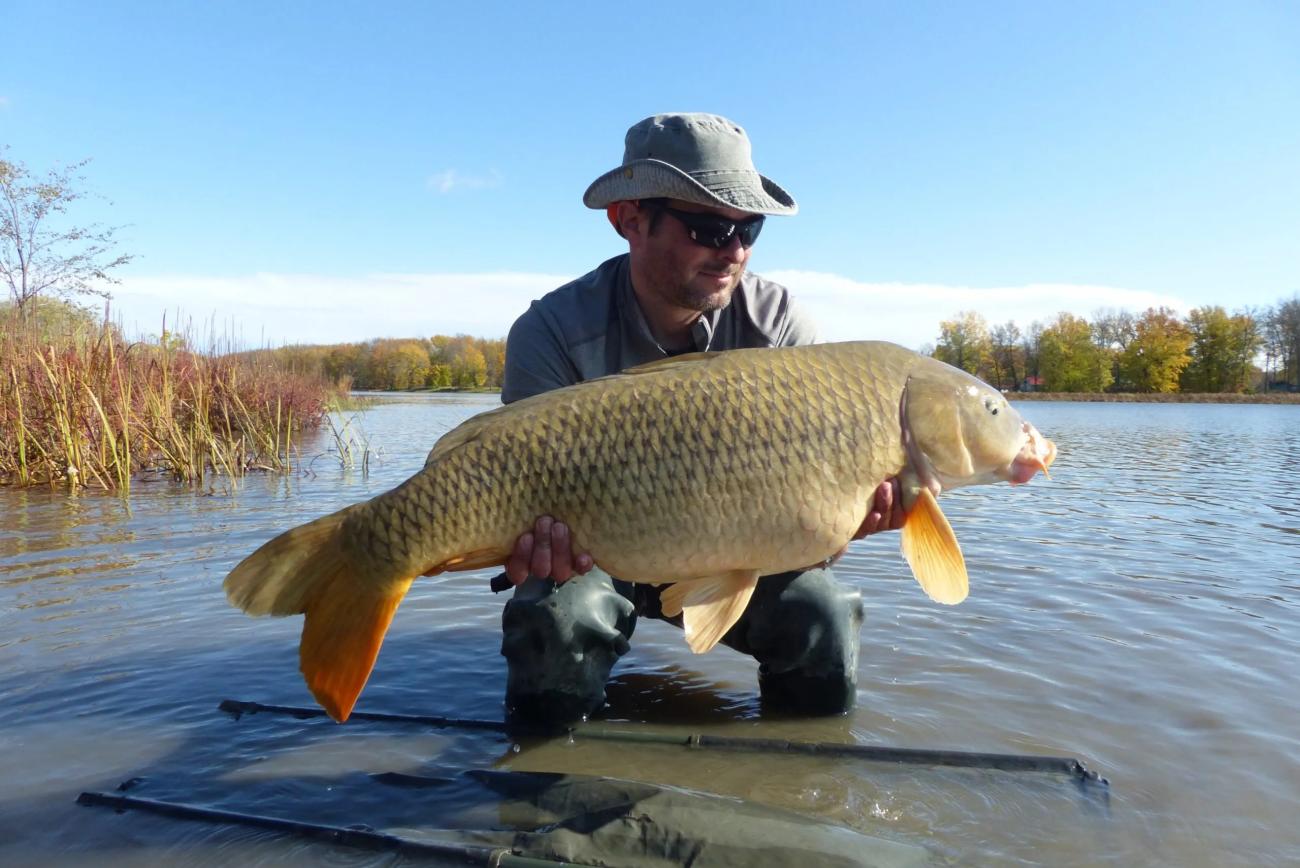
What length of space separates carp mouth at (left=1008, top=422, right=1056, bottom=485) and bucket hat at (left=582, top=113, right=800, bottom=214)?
3.07 feet

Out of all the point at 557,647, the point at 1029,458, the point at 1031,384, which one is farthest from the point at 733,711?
the point at 1031,384

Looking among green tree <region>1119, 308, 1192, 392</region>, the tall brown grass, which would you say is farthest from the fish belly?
green tree <region>1119, 308, 1192, 392</region>

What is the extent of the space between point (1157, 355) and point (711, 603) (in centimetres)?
5541

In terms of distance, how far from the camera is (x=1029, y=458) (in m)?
2.12

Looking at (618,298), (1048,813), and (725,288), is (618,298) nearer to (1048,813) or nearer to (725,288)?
(725,288)

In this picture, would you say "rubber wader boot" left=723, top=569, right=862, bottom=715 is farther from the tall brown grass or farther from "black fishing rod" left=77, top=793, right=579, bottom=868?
the tall brown grass

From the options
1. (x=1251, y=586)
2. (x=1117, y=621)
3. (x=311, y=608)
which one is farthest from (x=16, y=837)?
(x=1251, y=586)

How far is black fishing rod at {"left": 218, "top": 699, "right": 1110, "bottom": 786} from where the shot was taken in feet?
6.84

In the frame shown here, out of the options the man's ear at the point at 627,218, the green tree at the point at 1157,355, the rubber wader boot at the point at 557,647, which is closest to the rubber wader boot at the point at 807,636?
the rubber wader boot at the point at 557,647

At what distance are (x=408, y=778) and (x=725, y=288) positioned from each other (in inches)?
62.3

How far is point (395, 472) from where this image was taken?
9.46 meters

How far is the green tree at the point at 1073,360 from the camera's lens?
51.6 m

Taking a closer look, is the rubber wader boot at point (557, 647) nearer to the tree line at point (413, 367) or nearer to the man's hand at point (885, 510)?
the man's hand at point (885, 510)

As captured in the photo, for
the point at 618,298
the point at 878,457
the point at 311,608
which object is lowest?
the point at 311,608
